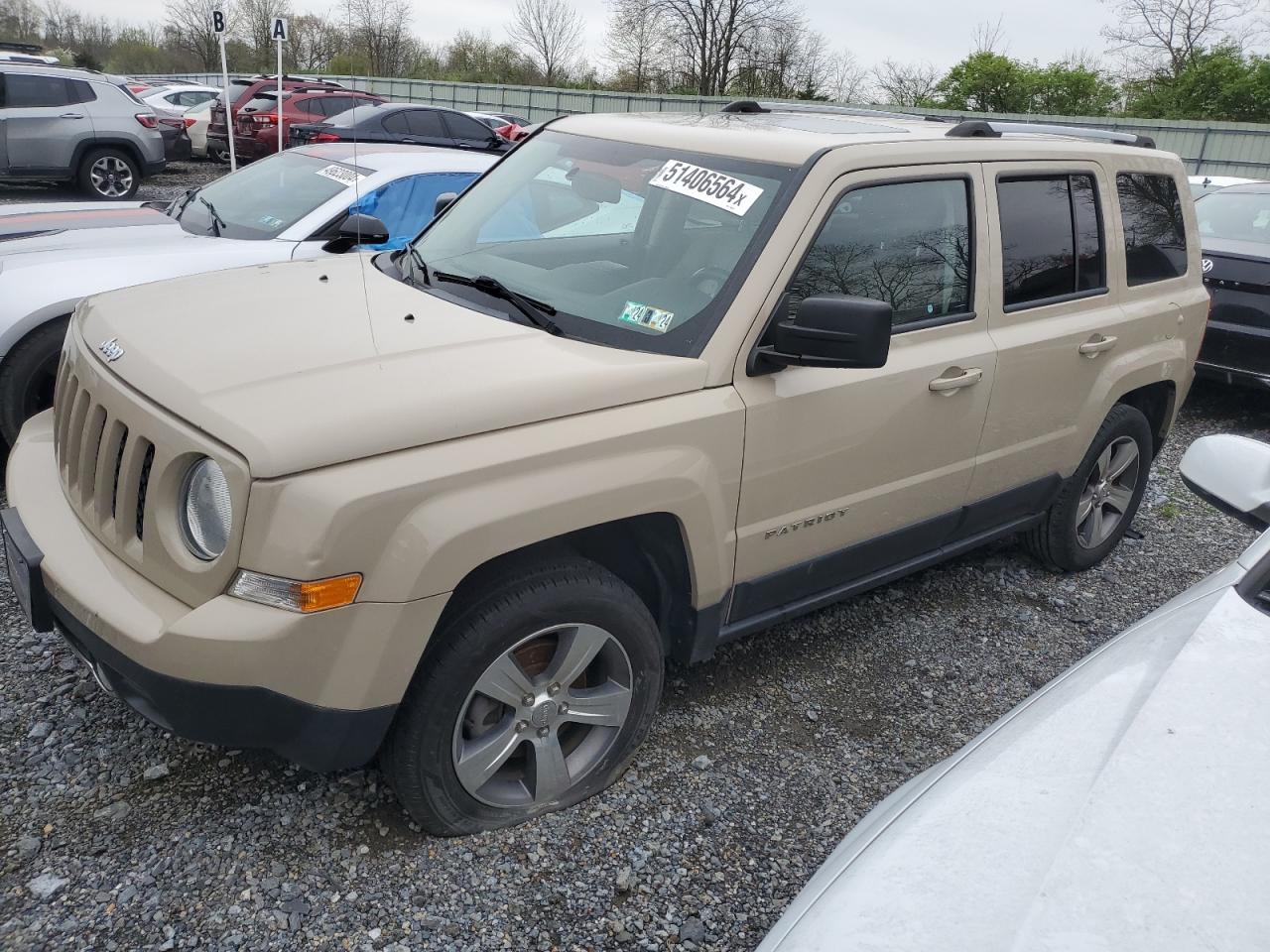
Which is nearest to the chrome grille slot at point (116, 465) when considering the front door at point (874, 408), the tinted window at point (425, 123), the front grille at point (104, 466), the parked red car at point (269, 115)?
the front grille at point (104, 466)

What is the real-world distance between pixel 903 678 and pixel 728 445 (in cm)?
146

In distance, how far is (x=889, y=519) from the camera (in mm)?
3422

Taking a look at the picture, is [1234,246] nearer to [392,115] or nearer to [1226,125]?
[392,115]

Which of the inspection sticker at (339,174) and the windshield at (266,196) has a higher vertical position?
the inspection sticker at (339,174)

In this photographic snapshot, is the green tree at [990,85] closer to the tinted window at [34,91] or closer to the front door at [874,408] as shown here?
the tinted window at [34,91]

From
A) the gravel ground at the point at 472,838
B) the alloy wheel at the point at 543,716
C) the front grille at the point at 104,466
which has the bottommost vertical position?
the gravel ground at the point at 472,838

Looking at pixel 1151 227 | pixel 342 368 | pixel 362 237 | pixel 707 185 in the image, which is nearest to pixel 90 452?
pixel 342 368

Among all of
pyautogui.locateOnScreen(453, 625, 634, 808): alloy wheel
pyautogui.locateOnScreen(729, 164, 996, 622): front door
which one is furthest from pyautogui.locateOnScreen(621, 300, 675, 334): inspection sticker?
pyautogui.locateOnScreen(453, 625, 634, 808): alloy wheel

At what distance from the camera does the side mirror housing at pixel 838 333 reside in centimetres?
258

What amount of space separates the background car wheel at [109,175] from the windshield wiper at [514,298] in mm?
12389

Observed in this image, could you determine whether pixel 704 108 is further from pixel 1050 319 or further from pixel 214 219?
pixel 1050 319

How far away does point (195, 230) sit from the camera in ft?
18.4

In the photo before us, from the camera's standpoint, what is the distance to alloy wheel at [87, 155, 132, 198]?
528 inches

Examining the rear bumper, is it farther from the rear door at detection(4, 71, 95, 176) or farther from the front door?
the rear door at detection(4, 71, 95, 176)
